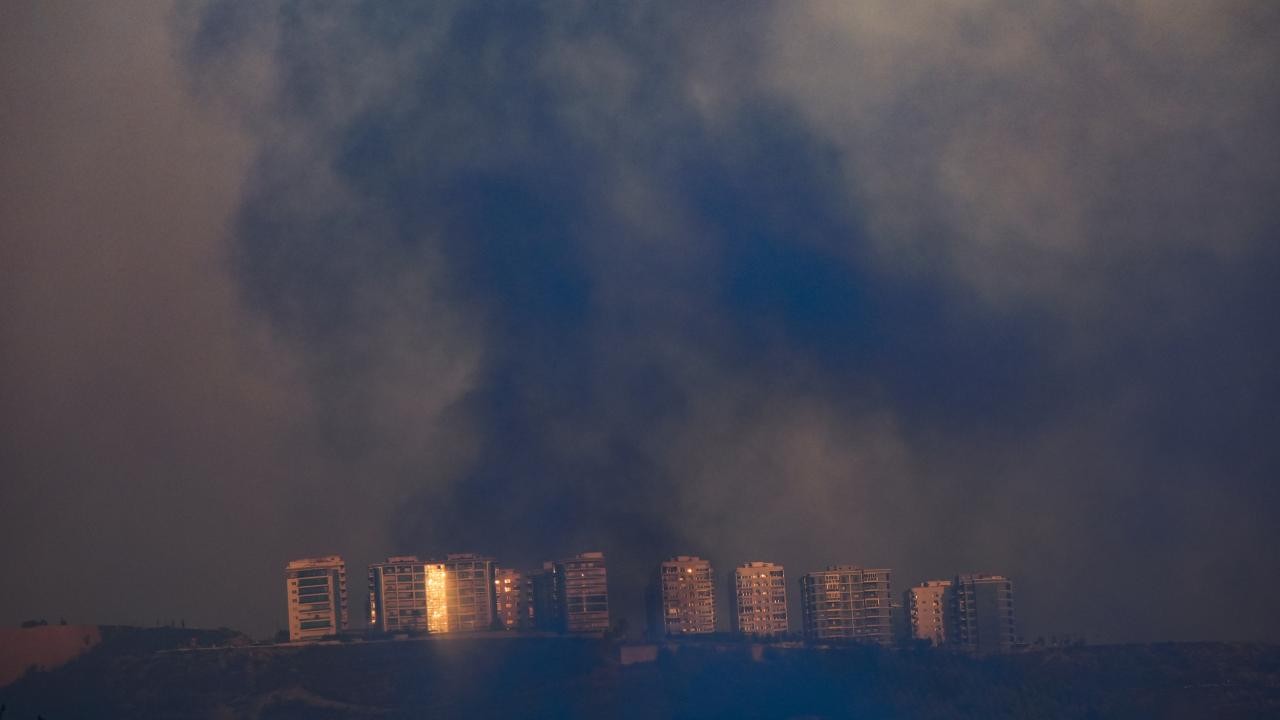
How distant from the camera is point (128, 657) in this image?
1614 inches

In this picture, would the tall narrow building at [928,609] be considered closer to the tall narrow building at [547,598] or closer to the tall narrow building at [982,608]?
the tall narrow building at [982,608]

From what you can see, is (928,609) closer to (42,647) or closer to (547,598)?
(547,598)

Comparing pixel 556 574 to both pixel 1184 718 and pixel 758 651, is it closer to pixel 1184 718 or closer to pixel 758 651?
pixel 758 651

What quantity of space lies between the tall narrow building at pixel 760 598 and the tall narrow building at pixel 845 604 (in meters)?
0.81

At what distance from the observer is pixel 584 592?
44438 mm

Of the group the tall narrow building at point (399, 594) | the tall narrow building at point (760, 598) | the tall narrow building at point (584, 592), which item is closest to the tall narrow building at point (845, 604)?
the tall narrow building at point (760, 598)

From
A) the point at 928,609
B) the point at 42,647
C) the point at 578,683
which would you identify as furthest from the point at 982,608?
the point at 42,647

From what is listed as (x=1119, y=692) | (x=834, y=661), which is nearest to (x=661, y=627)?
(x=834, y=661)

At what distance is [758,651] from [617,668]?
346 centimetres

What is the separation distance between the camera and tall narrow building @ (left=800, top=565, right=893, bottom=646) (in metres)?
47.1

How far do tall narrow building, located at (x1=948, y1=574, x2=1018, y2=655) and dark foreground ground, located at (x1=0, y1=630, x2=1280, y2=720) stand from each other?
5.73 m

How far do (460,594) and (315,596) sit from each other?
3695mm

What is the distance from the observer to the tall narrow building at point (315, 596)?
4450 centimetres

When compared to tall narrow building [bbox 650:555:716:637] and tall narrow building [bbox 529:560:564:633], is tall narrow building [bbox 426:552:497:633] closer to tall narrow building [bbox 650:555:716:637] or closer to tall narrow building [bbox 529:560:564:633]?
tall narrow building [bbox 529:560:564:633]
